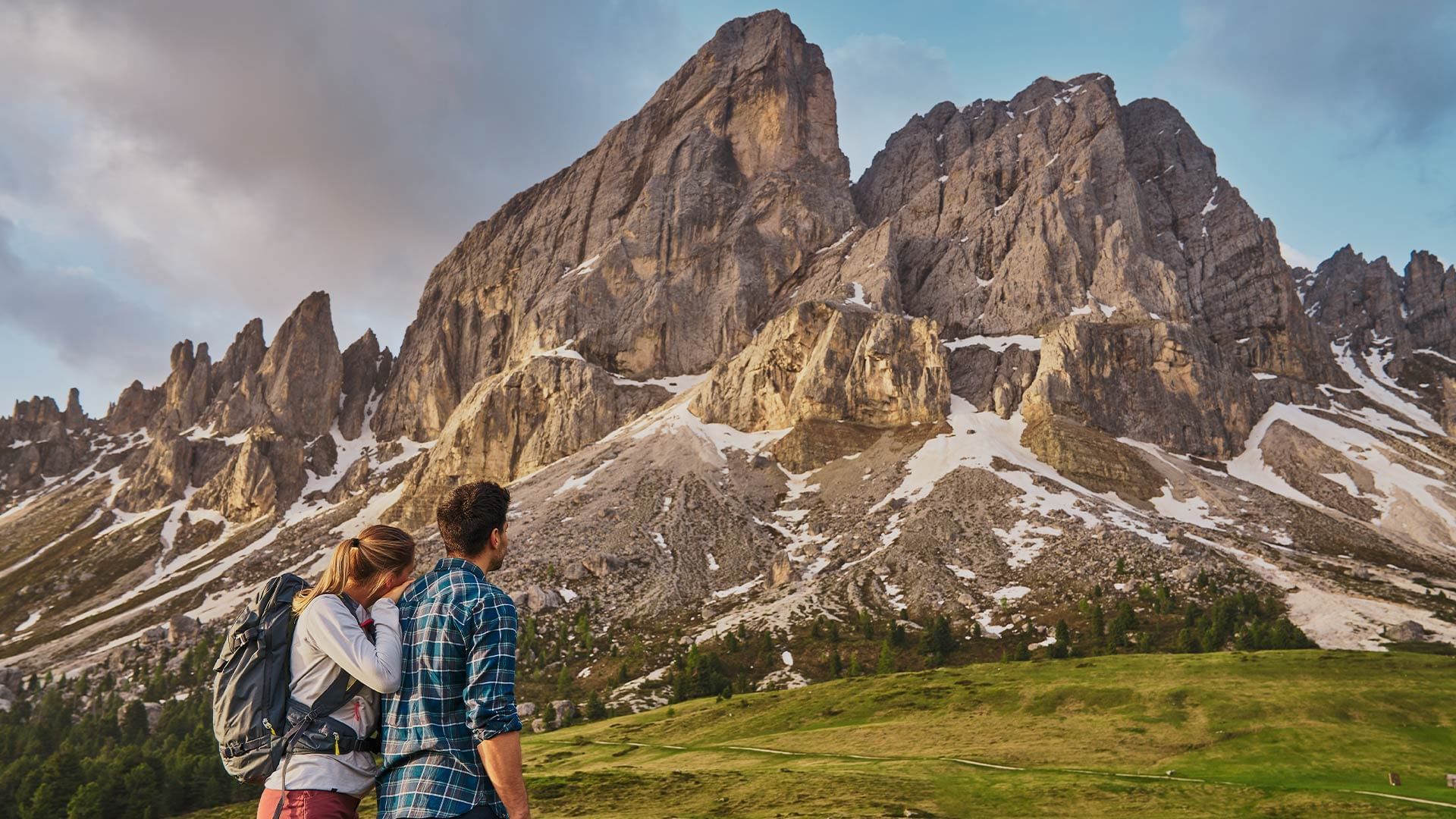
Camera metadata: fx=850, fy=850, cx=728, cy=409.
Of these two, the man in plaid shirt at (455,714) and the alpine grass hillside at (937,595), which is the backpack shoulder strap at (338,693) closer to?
the man in plaid shirt at (455,714)

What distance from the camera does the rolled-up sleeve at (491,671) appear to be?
692 centimetres

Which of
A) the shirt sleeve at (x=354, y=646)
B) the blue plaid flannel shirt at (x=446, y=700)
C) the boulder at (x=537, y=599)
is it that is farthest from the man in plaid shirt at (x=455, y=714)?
the boulder at (x=537, y=599)

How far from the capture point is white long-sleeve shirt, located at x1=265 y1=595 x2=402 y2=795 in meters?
7.15

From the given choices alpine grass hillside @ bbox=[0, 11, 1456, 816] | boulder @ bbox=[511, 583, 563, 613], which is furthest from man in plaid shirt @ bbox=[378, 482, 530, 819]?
boulder @ bbox=[511, 583, 563, 613]

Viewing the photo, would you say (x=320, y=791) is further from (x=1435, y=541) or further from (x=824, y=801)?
(x=1435, y=541)

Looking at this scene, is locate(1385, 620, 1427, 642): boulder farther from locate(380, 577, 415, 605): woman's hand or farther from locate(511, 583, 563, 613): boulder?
locate(380, 577, 415, 605): woman's hand

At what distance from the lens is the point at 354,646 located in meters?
7.15

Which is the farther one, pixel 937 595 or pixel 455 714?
pixel 937 595

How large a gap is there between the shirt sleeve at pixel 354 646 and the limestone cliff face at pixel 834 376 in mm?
173489

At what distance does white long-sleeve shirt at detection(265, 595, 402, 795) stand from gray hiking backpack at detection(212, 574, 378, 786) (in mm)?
72

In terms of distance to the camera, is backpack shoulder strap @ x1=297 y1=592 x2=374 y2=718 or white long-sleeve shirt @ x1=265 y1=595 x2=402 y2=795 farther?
backpack shoulder strap @ x1=297 y1=592 x2=374 y2=718

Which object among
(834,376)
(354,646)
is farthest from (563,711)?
(834,376)

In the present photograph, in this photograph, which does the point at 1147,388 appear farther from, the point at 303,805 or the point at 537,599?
the point at 303,805

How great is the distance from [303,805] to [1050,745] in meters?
46.0
